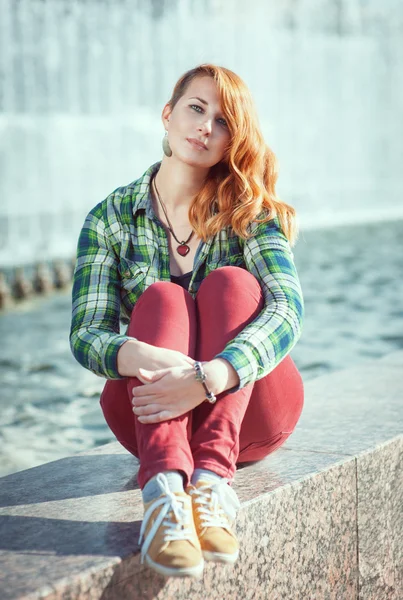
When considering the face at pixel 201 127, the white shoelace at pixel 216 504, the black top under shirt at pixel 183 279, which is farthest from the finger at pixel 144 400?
the face at pixel 201 127

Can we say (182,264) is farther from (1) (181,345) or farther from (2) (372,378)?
(2) (372,378)

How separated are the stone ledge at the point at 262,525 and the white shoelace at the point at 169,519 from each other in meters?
0.06

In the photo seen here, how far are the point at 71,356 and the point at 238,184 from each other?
6932 millimetres

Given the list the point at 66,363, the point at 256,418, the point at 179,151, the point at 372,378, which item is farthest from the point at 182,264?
the point at 66,363

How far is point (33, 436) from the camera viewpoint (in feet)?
19.7

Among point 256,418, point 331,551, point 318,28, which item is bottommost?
point 318,28

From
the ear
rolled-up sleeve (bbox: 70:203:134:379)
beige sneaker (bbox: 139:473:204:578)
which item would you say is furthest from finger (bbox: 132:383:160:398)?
the ear

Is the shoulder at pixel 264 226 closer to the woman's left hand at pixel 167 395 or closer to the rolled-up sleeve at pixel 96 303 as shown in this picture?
the rolled-up sleeve at pixel 96 303

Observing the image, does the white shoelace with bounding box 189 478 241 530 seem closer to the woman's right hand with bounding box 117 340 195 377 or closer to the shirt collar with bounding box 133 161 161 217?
the woman's right hand with bounding box 117 340 195 377

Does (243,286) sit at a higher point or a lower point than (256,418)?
higher

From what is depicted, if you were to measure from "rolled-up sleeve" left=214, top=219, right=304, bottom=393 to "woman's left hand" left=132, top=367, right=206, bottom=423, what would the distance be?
0.11 metres

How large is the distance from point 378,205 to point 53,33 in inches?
478

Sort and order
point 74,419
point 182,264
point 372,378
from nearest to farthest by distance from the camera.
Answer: point 182,264 → point 372,378 → point 74,419

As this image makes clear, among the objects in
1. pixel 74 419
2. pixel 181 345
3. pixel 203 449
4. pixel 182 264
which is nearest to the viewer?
pixel 203 449
